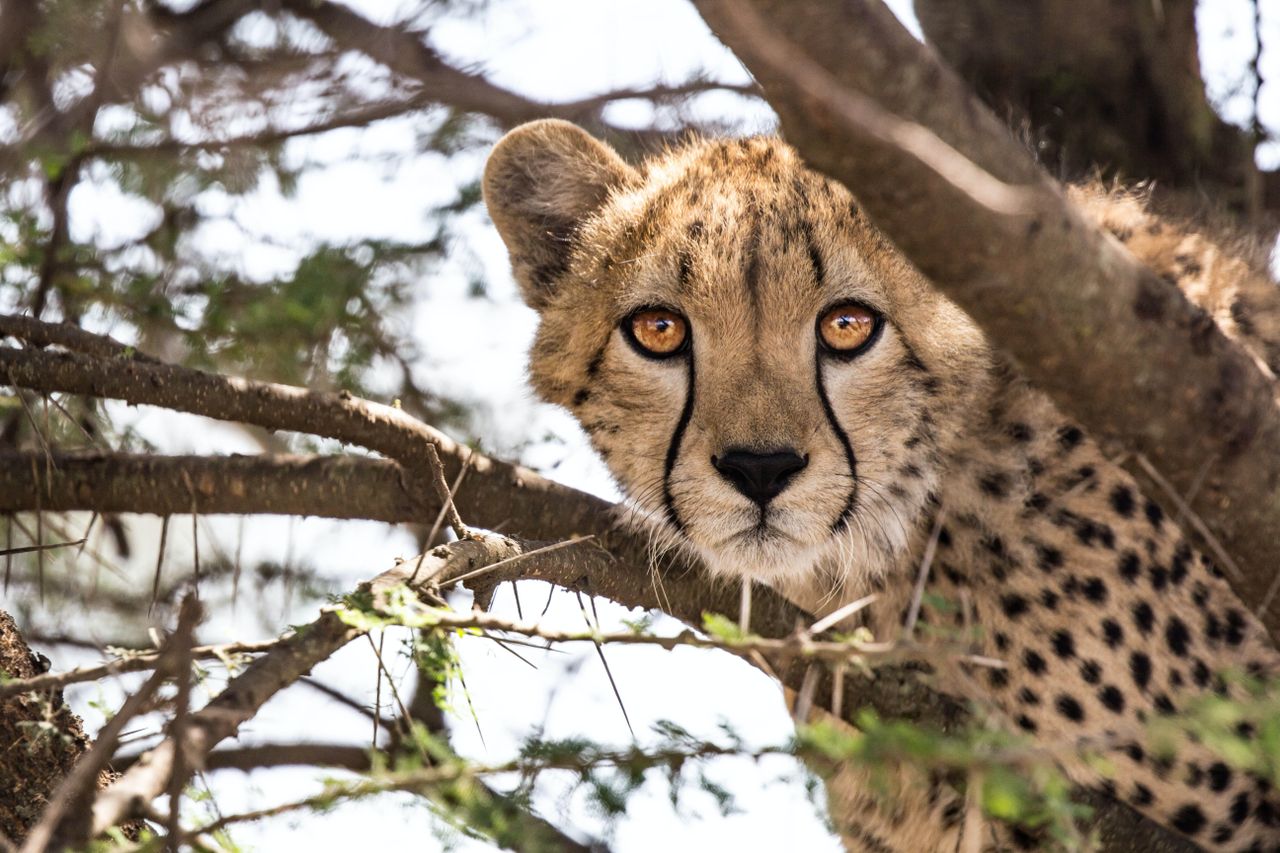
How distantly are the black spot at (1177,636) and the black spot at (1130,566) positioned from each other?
0.35ft

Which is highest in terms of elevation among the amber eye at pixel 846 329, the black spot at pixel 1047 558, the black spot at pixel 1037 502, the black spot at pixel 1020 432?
the amber eye at pixel 846 329

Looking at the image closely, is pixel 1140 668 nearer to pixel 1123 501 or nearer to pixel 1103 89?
pixel 1123 501

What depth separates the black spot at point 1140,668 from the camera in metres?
2.70

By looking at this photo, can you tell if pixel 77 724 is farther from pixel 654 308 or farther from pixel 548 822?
pixel 654 308

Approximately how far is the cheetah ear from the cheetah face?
0.20m

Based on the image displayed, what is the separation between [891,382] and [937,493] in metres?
0.26

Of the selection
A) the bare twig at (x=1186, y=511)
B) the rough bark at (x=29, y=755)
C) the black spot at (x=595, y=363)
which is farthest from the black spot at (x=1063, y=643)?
the rough bark at (x=29, y=755)

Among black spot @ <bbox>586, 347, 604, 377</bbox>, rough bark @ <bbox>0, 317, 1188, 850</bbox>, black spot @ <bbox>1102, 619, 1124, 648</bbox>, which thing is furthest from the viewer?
black spot @ <bbox>586, 347, 604, 377</bbox>

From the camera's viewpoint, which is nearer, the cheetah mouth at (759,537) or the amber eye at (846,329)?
the cheetah mouth at (759,537)

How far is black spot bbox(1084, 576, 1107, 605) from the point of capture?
2768 millimetres

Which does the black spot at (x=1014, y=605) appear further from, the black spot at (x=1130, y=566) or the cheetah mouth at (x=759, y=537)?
the cheetah mouth at (x=759, y=537)

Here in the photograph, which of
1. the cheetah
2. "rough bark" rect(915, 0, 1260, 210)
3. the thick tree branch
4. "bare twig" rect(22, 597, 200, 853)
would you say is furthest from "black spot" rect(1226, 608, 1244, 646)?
"bare twig" rect(22, 597, 200, 853)

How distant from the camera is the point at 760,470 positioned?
2.64m

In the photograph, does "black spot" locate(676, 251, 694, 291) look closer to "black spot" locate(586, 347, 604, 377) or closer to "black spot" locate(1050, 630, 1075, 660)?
"black spot" locate(586, 347, 604, 377)
